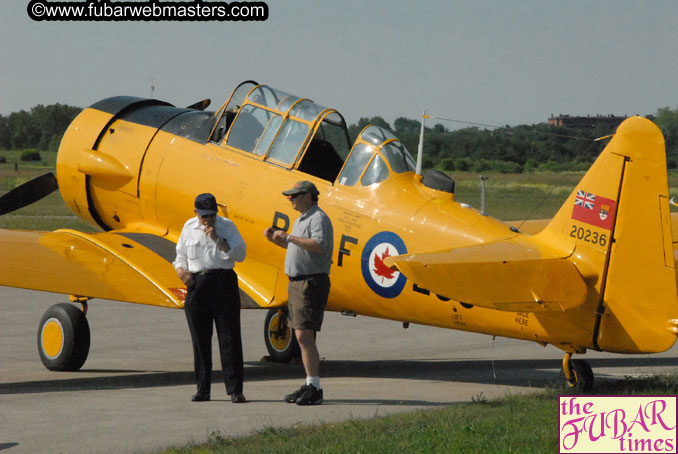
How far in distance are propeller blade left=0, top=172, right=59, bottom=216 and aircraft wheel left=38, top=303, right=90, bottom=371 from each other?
2589mm

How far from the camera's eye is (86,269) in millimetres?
9586

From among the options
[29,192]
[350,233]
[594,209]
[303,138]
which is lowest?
[350,233]

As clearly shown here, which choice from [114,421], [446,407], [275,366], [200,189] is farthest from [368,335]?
[114,421]

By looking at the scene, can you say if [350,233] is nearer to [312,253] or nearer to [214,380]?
[312,253]

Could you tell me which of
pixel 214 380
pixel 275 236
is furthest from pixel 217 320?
pixel 214 380

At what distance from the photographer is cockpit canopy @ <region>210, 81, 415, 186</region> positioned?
9.41m

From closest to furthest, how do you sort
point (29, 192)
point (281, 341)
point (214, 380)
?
point (214, 380) < point (281, 341) < point (29, 192)

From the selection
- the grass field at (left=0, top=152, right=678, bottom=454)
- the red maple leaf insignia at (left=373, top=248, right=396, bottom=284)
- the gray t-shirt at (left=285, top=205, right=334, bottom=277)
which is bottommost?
the grass field at (left=0, top=152, right=678, bottom=454)

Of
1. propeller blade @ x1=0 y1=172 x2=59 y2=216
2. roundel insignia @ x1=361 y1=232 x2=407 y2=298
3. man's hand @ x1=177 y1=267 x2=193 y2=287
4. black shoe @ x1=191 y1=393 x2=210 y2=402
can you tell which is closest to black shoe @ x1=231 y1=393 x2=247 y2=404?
black shoe @ x1=191 y1=393 x2=210 y2=402

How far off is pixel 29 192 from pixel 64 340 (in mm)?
3131

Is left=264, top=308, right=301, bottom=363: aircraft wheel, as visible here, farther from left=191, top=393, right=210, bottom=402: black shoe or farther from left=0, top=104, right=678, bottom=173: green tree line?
left=0, top=104, right=678, bottom=173: green tree line

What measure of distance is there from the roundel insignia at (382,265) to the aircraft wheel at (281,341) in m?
2.05

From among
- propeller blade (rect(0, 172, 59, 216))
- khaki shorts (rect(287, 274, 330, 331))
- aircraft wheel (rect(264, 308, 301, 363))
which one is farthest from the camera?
propeller blade (rect(0, 172, 59, 216))

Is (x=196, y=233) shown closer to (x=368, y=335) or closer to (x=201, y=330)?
(x=201, y=330)
